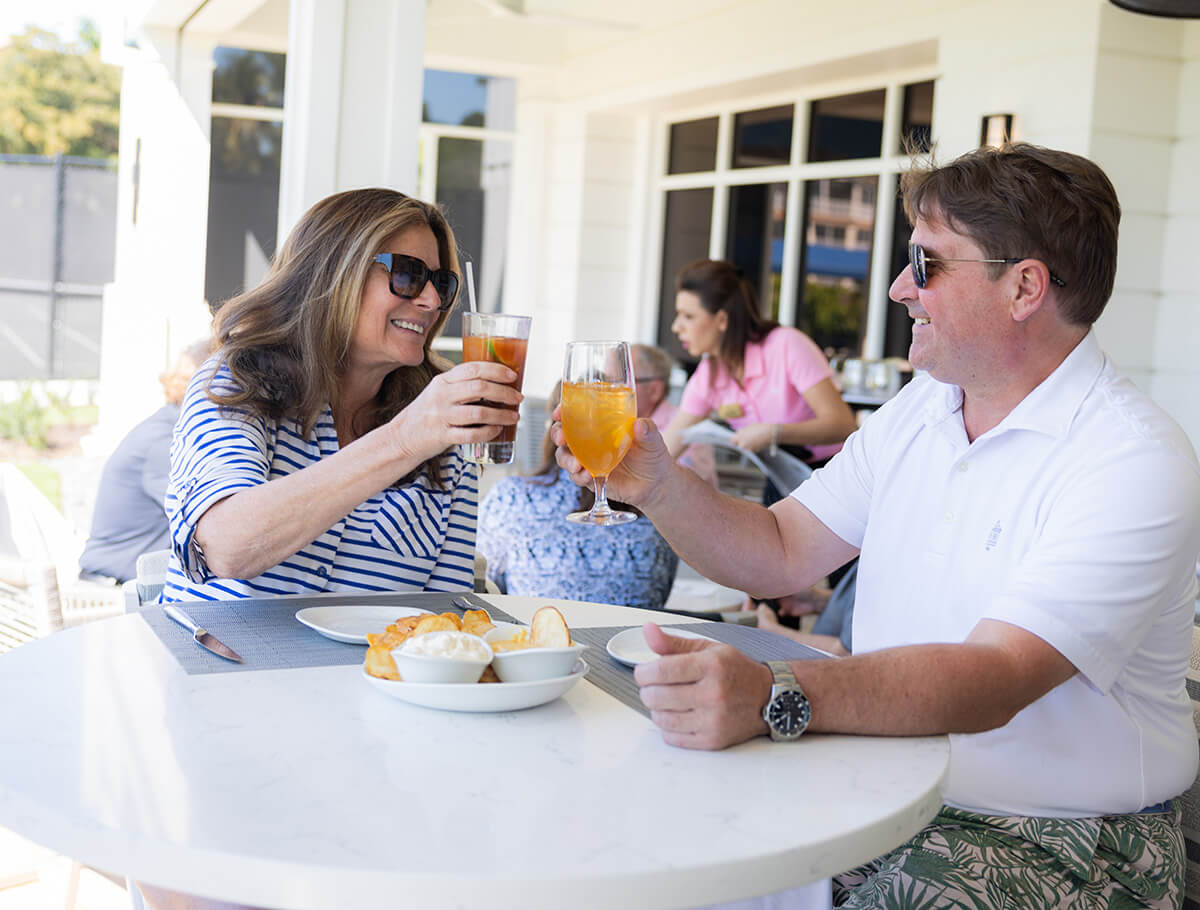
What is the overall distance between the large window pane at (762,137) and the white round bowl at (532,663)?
7561 mm

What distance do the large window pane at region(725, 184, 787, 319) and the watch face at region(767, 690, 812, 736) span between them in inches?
290

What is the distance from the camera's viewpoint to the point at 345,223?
217cm

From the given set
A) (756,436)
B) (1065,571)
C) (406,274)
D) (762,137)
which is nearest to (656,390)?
(756,436)

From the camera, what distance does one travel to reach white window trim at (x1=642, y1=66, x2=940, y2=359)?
736 centimetres

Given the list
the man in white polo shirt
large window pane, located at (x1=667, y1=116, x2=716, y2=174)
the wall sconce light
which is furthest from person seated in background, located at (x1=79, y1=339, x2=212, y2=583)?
large window pane, located at (x1=667, y1=116, x2=716, y2=174)

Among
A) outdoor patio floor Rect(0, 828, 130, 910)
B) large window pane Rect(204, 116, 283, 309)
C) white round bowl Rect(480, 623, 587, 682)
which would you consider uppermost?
large window pane Rect(204, 116, 283, 309)

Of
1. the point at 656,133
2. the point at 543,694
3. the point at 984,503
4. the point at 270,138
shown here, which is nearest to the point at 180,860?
the point at 543,694

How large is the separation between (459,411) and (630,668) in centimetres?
44

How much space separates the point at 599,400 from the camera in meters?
1.58

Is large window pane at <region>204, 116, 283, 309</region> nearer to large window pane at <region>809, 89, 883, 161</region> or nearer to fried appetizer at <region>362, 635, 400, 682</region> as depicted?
fried appetizer at <region>362, 635, 400, 682</region>

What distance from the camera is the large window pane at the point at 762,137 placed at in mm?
8461

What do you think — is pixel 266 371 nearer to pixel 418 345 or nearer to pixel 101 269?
pixel 418 345

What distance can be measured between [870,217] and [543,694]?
6.82 metres

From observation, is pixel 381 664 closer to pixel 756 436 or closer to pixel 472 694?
pixel 472 694
